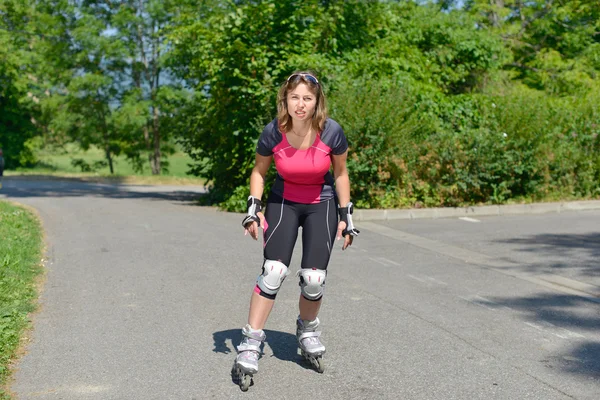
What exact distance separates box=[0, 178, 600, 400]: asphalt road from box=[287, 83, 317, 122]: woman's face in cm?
155

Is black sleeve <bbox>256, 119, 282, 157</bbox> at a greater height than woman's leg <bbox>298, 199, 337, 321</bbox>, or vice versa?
black sleeve <bbox>256, 119, 282, 157</bbox>

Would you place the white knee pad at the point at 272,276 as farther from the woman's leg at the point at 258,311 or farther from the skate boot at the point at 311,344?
the skate boot at the point at 311,344


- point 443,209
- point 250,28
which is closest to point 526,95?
point 443,209

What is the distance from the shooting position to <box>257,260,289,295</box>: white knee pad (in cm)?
481

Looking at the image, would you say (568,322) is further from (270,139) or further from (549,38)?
(549,38)

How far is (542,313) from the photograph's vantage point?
6.79m

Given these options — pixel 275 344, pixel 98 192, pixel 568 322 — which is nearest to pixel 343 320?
pixel 275 344

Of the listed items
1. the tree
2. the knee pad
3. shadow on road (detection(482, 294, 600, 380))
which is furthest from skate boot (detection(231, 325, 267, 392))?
the tree

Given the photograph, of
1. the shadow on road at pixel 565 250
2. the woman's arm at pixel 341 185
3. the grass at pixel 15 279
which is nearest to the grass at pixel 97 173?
the grass at pixel 15 279

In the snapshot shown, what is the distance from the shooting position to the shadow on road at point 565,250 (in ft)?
30.1

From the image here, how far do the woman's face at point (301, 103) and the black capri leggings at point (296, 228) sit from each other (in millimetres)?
520

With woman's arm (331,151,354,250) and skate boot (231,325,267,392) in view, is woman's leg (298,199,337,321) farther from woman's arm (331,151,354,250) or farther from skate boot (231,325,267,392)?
skate boot (231,325,267,392)

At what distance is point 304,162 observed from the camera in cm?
480

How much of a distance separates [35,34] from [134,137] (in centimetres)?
829
